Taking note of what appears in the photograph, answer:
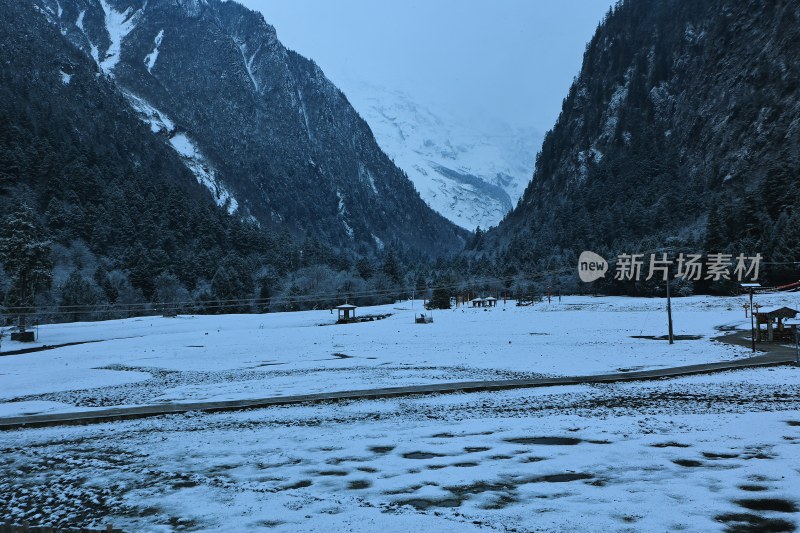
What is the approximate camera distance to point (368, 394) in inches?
789

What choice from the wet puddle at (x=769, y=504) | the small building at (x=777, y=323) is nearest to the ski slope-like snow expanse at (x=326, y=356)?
the small building at (x=777, y=323)

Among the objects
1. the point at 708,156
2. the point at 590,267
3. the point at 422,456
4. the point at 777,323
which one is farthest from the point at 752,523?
the point at 708,156

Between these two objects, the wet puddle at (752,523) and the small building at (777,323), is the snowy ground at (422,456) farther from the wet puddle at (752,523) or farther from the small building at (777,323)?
the small building at (777,323)

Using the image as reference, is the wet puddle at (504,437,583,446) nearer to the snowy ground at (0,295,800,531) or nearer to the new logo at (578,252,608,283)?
the snowy ground at (0,295,800,531)

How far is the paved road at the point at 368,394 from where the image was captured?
1708cm

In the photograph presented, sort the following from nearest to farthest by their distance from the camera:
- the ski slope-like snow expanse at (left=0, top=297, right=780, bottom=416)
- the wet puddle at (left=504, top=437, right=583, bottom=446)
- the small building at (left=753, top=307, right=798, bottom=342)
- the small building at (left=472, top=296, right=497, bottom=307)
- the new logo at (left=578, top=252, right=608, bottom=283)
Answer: the wet puddle at (left=504, top=437, right=583, bottom=446), the ski slope-like snow expanse at (left=0, top=297, right=780, bottom=416), the small building at (left=753, top=307, right=798, bottom=342), the new logo at (left=578, top=252, right=608, bottom=283), the small building at (left=472, top=296, right=497, bottom=307)

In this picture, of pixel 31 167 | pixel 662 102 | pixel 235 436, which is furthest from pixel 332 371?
pixel 662 102

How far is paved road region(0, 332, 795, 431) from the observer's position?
17.1 meters

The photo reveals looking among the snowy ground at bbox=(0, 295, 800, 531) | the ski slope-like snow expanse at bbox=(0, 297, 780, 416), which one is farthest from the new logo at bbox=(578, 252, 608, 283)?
the snowy ground at bbox=(0, 295, 800, 531)

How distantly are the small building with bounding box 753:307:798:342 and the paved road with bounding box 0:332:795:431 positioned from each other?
27.5 ft

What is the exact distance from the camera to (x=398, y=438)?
1391 centimetres

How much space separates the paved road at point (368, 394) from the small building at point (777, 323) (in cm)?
837

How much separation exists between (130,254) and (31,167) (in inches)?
1667

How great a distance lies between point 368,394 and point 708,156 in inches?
6439
